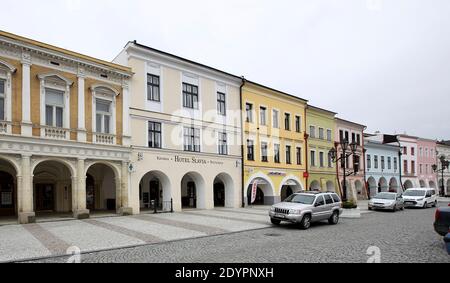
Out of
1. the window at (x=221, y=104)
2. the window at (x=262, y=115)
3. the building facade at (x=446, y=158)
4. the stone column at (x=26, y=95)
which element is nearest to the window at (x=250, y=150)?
the window at (x=262, y=115)

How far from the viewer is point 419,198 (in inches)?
1195

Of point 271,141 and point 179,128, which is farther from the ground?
point 179,128

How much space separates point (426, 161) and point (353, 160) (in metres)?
24.9

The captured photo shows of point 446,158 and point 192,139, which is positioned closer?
point 192,139

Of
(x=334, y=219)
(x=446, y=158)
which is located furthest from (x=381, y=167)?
(x=334, y=219)

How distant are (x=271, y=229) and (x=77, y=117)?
13.2 m

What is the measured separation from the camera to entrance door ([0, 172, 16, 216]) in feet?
71.9

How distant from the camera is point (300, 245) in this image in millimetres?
11531

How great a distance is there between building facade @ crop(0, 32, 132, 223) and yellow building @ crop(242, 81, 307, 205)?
12133 mm

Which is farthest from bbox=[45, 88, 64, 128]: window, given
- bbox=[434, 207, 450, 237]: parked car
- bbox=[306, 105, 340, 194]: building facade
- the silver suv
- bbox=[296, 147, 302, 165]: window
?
bbox=[306, 105, 340, 194]: building facade

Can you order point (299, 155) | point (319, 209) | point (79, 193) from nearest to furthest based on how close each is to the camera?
1. point (319, 209)
2. point (79, 193)
3. point (299, 155)

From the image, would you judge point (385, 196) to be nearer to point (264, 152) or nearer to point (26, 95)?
point (264, 152)

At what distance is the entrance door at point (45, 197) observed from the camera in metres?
23.7

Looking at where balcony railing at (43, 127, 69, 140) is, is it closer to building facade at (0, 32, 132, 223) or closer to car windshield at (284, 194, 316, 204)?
building facade at (0, 32, 132, 223)
